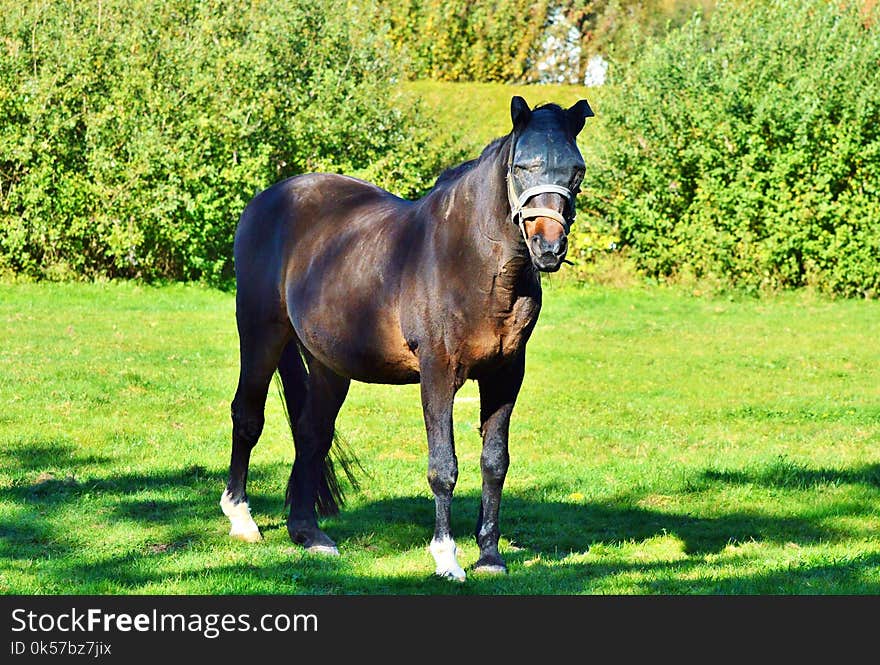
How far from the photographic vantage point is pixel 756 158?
21641 mm

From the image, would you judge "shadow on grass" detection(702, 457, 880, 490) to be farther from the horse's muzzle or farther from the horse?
the horse's muzzle

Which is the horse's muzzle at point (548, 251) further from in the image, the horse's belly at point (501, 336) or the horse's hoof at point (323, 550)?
the horse's hoof at point (323, 550)

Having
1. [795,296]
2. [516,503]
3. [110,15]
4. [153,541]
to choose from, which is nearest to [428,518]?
[516,503]

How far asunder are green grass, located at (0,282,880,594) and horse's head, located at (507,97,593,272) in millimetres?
1780

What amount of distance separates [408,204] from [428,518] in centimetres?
220

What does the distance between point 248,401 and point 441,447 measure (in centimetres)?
186

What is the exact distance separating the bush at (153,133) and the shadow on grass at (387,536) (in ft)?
39.3

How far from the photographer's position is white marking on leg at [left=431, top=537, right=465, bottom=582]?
19.2 ft

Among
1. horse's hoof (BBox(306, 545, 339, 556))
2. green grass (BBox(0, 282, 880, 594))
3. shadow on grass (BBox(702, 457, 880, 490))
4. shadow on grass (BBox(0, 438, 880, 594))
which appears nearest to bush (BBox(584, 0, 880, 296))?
green grass (BBox(0, 282, 880, 594))

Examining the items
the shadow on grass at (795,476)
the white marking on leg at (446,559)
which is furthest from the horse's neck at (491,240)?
the shadow on grass at (795,476)

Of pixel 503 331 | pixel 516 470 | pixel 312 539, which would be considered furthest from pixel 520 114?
pixel 516 470

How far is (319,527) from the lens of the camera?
7129 mm

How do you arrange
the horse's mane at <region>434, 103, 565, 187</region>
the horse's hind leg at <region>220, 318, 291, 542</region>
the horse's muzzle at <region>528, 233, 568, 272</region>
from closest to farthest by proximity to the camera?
the horse's muzzle at <region>528, 233, 568, 272</region> < the horse's mane at <region>434, 103, 565, 187</region> < the horse's hind leg at <region>220, 318, 291, 542</region>

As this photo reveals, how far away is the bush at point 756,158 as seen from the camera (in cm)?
2123
